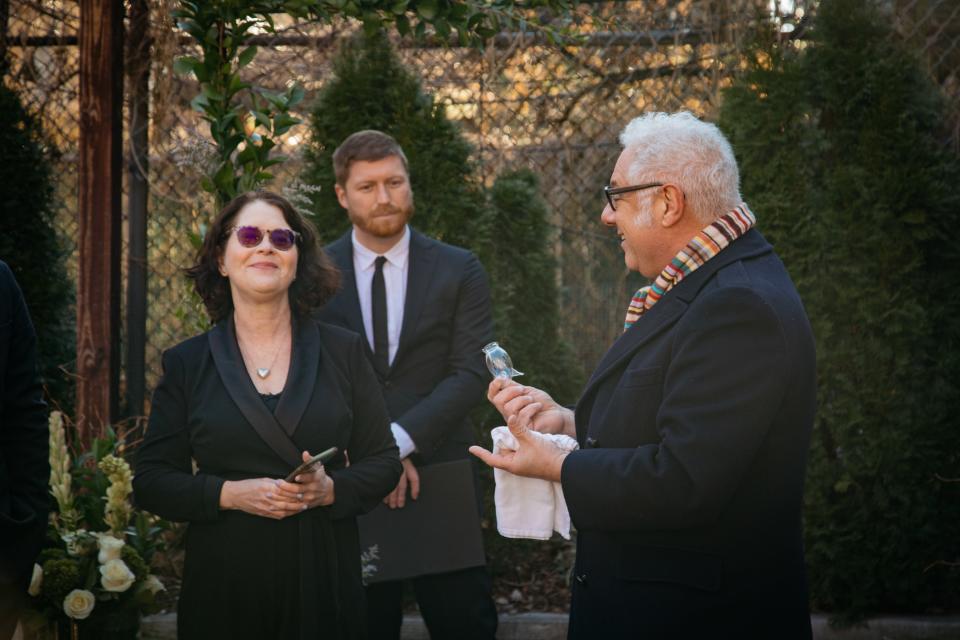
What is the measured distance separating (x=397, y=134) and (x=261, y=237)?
2031 millimetres

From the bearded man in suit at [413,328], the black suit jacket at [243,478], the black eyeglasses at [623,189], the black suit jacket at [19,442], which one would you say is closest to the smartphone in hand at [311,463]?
the black suit jacket at [243,478]

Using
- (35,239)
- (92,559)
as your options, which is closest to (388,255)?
(92,559)

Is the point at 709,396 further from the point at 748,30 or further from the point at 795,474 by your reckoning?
the point at 748,30

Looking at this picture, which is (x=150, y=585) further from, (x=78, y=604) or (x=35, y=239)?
(x=35, y=239)

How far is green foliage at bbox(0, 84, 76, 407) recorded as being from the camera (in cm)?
510

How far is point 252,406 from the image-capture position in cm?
309

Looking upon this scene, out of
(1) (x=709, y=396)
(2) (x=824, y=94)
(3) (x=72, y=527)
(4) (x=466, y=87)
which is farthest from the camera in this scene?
(4) (x=466, y=87)

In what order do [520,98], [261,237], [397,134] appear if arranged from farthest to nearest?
[520,98], [397,134], [261,237]

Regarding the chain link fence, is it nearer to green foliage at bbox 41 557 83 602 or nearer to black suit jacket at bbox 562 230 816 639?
green foliage at bbox 41 557 83 602

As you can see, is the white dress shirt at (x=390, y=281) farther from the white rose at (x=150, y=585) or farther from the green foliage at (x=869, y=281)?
the green foliage at (x=869, y=281)

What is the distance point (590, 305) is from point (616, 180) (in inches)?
132

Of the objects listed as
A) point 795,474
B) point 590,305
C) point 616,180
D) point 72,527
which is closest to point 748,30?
point 590,305

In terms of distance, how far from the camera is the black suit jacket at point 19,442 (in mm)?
2545

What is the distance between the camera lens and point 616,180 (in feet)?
8.08
